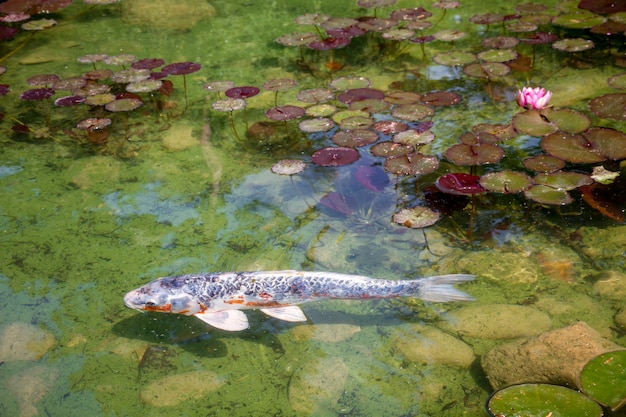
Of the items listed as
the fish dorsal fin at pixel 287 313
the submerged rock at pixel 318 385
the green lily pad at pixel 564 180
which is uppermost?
the green lily pad at pixel 564 180

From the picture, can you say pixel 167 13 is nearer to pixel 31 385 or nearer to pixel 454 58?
pixel 454 58

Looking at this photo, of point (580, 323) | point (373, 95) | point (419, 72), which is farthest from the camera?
point (419, 72)

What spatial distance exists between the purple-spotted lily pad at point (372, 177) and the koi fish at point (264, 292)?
1.21m

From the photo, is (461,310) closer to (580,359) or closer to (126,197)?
(580,359)

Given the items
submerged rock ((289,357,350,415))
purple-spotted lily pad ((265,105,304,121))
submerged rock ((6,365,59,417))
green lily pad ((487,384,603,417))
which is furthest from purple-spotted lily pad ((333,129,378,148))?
submerged rock ((6,365,59,417))

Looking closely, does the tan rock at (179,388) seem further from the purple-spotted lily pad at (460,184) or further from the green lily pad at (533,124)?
the green lily pad at (533,124)

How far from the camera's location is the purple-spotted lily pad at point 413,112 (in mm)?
4957

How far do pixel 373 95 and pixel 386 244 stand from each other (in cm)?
171

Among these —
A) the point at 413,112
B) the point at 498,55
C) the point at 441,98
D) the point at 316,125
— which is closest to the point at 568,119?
the point at 441,98

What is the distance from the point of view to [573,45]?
19.4 feet

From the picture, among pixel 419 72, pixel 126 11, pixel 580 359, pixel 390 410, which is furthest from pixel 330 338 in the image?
pixel 126 11

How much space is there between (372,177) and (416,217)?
2.18 ft

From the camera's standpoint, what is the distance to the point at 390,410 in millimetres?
3123

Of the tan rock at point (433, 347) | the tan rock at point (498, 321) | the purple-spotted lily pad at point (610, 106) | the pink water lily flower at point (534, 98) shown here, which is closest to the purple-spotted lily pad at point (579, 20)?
the purple-spotted lily pad at point (610, 106)
